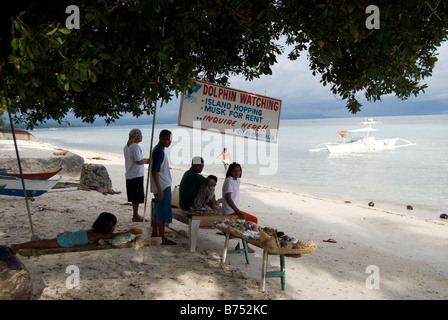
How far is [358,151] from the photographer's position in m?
41.6

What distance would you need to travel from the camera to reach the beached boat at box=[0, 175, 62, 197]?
27.5 feet

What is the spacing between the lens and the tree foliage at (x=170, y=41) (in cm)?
351

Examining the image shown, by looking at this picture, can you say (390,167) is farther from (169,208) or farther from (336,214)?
(169,208)

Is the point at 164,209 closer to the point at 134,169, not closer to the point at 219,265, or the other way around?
the point at 219,265

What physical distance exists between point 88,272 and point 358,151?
4051 centimetres

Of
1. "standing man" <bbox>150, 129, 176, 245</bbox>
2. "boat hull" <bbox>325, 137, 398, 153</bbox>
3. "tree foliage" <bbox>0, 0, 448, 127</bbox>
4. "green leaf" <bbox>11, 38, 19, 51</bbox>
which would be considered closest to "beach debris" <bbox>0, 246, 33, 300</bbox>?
"tree foliage" <bbox>0, 0, 448, 127</bbox>

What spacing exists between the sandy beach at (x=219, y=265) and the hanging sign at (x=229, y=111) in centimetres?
193

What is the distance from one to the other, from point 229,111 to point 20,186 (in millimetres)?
6095

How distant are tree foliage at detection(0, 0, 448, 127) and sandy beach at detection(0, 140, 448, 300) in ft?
7.17

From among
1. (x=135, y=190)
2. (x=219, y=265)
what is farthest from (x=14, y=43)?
(x=135, y=190)

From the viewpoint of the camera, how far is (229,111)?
15.7 feet

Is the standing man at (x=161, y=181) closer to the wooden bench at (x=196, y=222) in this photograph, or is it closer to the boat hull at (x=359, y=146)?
the wooden bench at (x=196, y=222)

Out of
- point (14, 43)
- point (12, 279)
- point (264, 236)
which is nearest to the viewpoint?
point (14, 43)

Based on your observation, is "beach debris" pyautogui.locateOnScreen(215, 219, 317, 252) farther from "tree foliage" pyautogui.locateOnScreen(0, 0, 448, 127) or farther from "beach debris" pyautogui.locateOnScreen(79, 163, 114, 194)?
"beach debris" pyautogui.locateOnScreen(79, 163, 114, 194)
